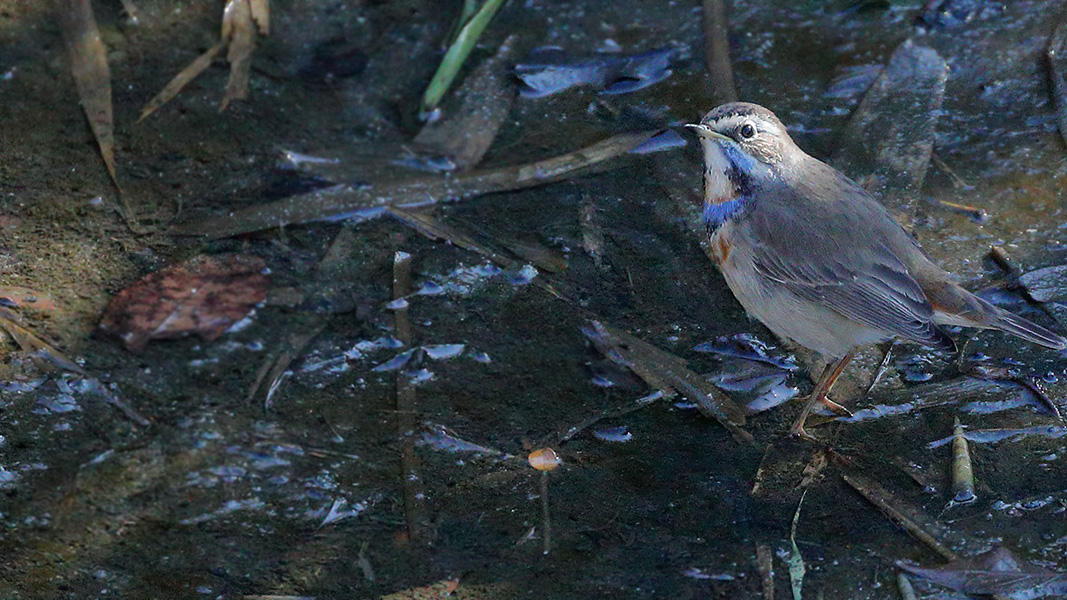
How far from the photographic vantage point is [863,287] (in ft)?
→ 14.2

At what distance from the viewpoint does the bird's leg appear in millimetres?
4352

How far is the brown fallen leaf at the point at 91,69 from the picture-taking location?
558 cm

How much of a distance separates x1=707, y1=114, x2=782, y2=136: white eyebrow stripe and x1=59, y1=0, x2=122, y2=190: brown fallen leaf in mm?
3020

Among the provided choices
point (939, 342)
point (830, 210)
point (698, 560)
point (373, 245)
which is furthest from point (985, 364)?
point (373, 245)

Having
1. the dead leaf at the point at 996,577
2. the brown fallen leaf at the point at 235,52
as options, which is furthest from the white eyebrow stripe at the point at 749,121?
the brown fallen leaf at the point at 235,52

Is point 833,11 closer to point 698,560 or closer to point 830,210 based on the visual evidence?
point 830,210

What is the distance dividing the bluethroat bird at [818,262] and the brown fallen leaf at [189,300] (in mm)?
2180

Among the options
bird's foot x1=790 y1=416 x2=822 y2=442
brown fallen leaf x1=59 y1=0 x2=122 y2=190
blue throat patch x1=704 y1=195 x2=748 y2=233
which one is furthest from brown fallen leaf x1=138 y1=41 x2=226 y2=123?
bird's foot x1=790 y1=416 x2=822 y2=442

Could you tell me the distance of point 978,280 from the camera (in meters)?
4.86

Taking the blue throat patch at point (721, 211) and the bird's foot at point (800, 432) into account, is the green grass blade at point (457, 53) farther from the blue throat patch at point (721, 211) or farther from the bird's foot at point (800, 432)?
the bird's foot at point (800, 432)

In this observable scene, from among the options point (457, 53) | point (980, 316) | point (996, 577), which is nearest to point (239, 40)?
point (457, 53)

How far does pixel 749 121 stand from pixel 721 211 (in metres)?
0.40

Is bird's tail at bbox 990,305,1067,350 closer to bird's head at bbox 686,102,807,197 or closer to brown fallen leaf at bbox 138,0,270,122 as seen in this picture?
bird's head at bbox 686,102,807,197

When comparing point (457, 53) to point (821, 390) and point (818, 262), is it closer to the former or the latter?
point (818, 262)
